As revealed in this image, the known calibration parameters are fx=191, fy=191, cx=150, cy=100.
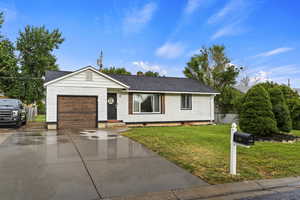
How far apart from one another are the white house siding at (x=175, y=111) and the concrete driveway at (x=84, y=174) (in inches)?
288

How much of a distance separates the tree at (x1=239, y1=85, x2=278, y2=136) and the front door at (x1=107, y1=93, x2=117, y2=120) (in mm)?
7936

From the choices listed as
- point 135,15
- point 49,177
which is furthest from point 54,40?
point 49,177

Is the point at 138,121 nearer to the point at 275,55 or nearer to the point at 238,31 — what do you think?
the point at 238,31

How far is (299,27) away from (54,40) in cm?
2567

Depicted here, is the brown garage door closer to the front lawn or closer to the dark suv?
the dark suv

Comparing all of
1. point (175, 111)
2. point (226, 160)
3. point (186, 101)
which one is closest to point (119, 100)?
point (175, 111)

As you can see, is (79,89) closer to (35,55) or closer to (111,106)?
(111,106)

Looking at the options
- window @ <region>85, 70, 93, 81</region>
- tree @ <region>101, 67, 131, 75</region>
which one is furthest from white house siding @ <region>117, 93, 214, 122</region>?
tree @ <region>101, 67, 131, 75</region>

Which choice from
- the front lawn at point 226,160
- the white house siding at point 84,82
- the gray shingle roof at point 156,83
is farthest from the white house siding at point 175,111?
the front lawn at point 226,160

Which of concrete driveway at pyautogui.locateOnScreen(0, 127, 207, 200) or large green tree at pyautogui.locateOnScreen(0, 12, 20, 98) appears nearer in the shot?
concrete driveway at pyautogui.locateOnScreen(0, 127, 207, 200)

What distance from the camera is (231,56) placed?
25.6m

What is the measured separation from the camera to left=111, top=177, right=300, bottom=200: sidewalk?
9.98 feet

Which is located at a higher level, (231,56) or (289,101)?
(231,56)

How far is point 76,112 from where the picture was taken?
11555 mm
